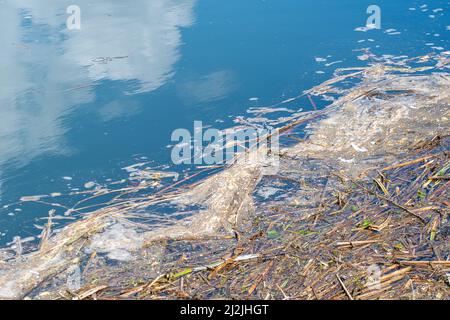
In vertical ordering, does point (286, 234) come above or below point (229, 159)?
below

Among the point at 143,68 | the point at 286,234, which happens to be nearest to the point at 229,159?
the point at 286,234

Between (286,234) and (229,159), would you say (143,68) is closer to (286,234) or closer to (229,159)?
(229,159)

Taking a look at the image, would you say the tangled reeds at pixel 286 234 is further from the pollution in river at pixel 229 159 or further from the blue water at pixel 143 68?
the blue water at pixel 143 68

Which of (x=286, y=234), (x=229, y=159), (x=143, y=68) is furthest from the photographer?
(x=143, y=68)

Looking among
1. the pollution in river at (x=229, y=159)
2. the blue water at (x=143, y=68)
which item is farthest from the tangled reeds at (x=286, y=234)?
the blue water at (x=143, y=68)
